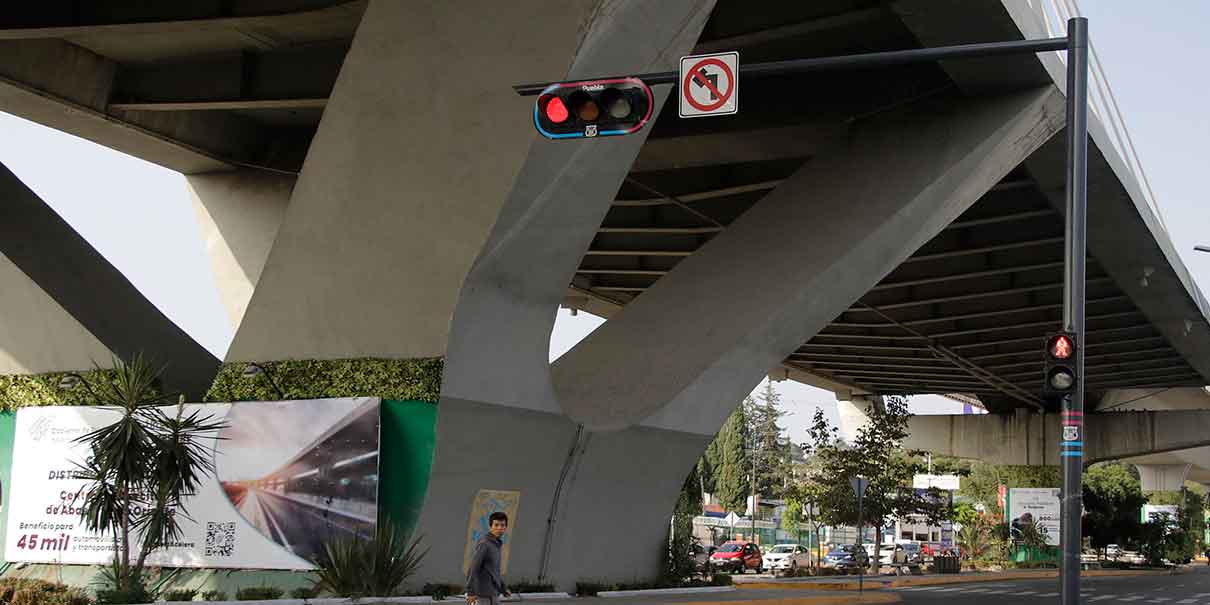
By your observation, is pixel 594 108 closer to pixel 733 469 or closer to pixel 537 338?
pixel 537 338

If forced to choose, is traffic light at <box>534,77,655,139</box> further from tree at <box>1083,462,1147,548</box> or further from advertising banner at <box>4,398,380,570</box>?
tree at <box>1083,462,1147,548</box>

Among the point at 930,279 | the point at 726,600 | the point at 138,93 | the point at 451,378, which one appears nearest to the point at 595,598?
the point at 726,600

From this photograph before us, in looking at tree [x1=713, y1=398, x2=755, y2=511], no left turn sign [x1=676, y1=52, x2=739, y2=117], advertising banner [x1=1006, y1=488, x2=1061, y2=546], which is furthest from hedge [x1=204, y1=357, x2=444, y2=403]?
tree [x1=713, y1=398, x2=755, y2=511]

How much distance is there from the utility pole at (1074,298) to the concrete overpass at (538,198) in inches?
218

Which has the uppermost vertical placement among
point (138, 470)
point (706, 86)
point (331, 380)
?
point (706, 86)

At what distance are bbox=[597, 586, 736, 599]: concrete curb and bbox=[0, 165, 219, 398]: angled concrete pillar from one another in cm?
759

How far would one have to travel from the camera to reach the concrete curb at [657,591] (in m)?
22.4

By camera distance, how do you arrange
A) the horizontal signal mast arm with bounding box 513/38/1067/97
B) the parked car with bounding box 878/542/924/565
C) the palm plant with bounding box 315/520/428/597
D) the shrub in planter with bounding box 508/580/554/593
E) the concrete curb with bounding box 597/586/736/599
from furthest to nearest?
the parked car with bounding box 878/542/924/565
the concrete curb with bounding box 597/586/736/599
the shrub in planter with bounding box 508/580/554/593
the palm plant with bounding box 315/520/428/597
the horizontal signal mast arm with bounding box 513/38/1067/97

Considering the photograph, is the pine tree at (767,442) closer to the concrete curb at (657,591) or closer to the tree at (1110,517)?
the tree at (1110,517)

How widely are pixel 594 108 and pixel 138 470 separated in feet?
27.3

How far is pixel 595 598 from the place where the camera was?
21703mm

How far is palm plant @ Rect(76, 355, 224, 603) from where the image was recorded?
17234 mm

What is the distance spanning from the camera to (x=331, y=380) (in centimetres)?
1906

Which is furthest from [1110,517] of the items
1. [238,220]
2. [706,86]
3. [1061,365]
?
[706,86]
